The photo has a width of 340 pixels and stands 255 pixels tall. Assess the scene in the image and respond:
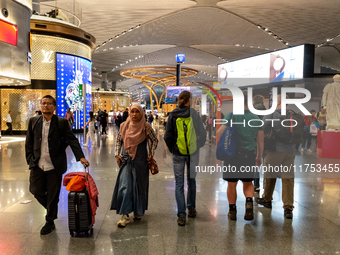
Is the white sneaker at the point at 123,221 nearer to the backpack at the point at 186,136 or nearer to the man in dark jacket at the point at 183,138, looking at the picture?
the man in dark jacket at the point at 183,138

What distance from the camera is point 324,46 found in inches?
1289

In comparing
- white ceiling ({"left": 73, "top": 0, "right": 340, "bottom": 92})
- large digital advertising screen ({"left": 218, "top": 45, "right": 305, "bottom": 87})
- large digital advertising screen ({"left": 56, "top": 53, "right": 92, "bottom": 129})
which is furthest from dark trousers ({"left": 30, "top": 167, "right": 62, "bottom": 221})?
white ceiling ({"left": 73, "top": 0, "right": 340, "bottom": 92})

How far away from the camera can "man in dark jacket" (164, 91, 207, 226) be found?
12.5 ft

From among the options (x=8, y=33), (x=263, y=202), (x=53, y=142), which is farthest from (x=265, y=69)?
(x=8, y=33)

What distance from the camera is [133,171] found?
382 cm

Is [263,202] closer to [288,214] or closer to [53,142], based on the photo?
[288,214]

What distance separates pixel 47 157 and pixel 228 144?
2219mm

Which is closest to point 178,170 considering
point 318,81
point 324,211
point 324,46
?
point 324,211

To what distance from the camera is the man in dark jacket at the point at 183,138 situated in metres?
3.82

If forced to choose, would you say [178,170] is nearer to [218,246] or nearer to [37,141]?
[218,246]

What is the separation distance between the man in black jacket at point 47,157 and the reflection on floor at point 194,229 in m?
0.39

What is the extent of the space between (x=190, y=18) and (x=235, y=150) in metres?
22.8

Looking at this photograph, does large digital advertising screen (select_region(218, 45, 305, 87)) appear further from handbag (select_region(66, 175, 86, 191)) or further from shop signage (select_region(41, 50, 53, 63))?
shop signage (select_region(41, 50, 53, 63))

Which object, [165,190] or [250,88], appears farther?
[165,190]
